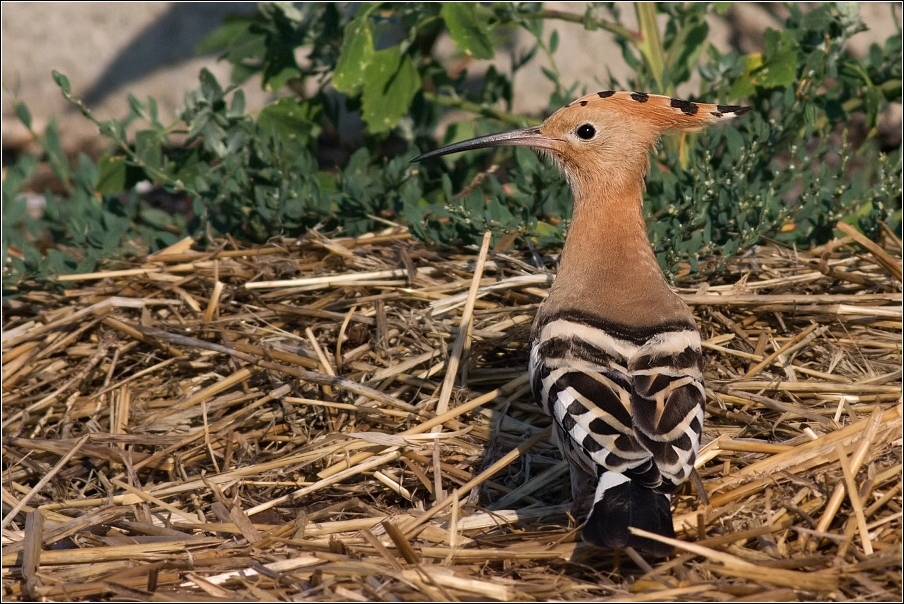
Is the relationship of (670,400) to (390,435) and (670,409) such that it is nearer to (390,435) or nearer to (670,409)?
(670,409)

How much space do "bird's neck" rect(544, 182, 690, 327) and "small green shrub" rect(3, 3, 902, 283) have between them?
30cm

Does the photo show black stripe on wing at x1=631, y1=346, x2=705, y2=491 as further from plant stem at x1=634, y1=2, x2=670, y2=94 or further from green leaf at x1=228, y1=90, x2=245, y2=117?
green leaf at x1=228, y1=90, x2=245, y2=117

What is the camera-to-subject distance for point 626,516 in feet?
7.19

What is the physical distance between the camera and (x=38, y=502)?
294cm

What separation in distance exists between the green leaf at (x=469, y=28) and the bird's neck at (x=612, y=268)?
26.9 inches

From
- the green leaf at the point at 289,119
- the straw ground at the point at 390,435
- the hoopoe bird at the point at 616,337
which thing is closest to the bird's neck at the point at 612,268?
the hoopoe bird at the point at 616,337

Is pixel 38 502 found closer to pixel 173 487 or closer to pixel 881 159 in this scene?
pixel 173 487

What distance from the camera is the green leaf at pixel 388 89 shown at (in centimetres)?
368

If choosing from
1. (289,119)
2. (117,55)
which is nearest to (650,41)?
(289,119)

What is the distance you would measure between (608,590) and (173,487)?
117 cm

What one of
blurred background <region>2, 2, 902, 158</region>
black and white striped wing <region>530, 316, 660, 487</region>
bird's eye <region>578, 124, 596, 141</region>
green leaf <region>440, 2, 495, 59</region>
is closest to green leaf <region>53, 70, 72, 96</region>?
green leaf <region>440, 2, 495, 59</region>

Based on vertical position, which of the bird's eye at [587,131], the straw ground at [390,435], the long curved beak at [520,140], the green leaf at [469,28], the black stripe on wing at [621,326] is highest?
the green leaf at [469,28]

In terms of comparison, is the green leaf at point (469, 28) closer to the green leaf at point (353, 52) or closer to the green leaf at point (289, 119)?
the green leaf at point (353, 52)

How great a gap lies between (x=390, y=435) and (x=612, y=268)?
0.71m
